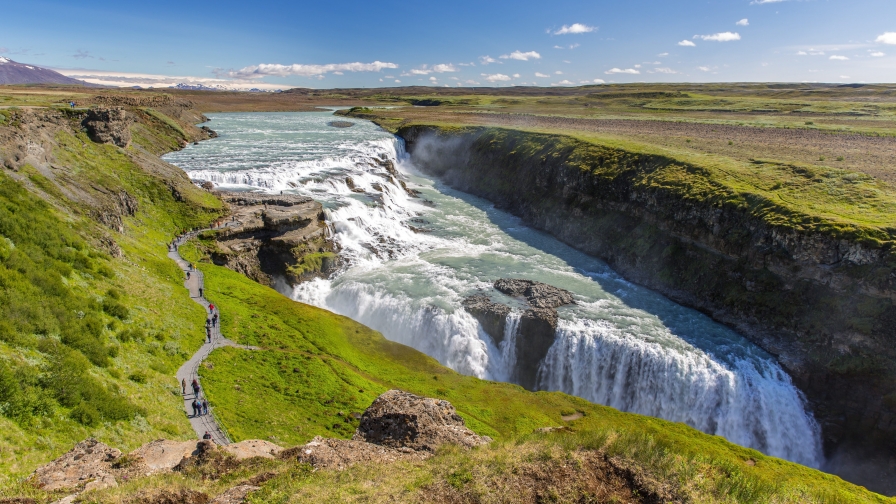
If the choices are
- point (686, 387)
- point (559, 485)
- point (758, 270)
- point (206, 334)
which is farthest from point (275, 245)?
point (758, 270)

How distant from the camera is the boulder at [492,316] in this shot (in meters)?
35.4

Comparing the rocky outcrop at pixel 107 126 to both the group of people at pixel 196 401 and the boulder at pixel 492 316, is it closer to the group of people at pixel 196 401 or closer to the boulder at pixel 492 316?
the group of people at pixel 196 401

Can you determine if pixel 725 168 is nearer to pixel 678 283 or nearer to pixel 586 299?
pixel 678 283

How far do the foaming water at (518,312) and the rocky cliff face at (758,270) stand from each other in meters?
1.90

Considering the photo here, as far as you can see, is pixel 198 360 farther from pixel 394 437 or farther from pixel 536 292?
pixel 536 292

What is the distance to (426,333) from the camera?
3638cm

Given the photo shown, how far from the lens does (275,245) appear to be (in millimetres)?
42938

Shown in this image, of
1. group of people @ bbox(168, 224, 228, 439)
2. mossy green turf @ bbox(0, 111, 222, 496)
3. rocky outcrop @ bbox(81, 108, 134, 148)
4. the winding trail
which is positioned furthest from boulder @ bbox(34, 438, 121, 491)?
rocky outcrop @ bbox(81, 108, 134, 148)

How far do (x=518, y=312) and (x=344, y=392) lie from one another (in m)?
15.7

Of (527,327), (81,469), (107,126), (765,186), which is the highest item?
(107,126)

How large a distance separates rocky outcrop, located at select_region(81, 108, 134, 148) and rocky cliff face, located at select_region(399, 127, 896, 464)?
49.8m

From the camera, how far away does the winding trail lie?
19312 millimetres

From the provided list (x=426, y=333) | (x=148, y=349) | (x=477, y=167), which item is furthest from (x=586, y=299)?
(x=477, y=167)

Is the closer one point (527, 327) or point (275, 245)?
point (527, 327)
